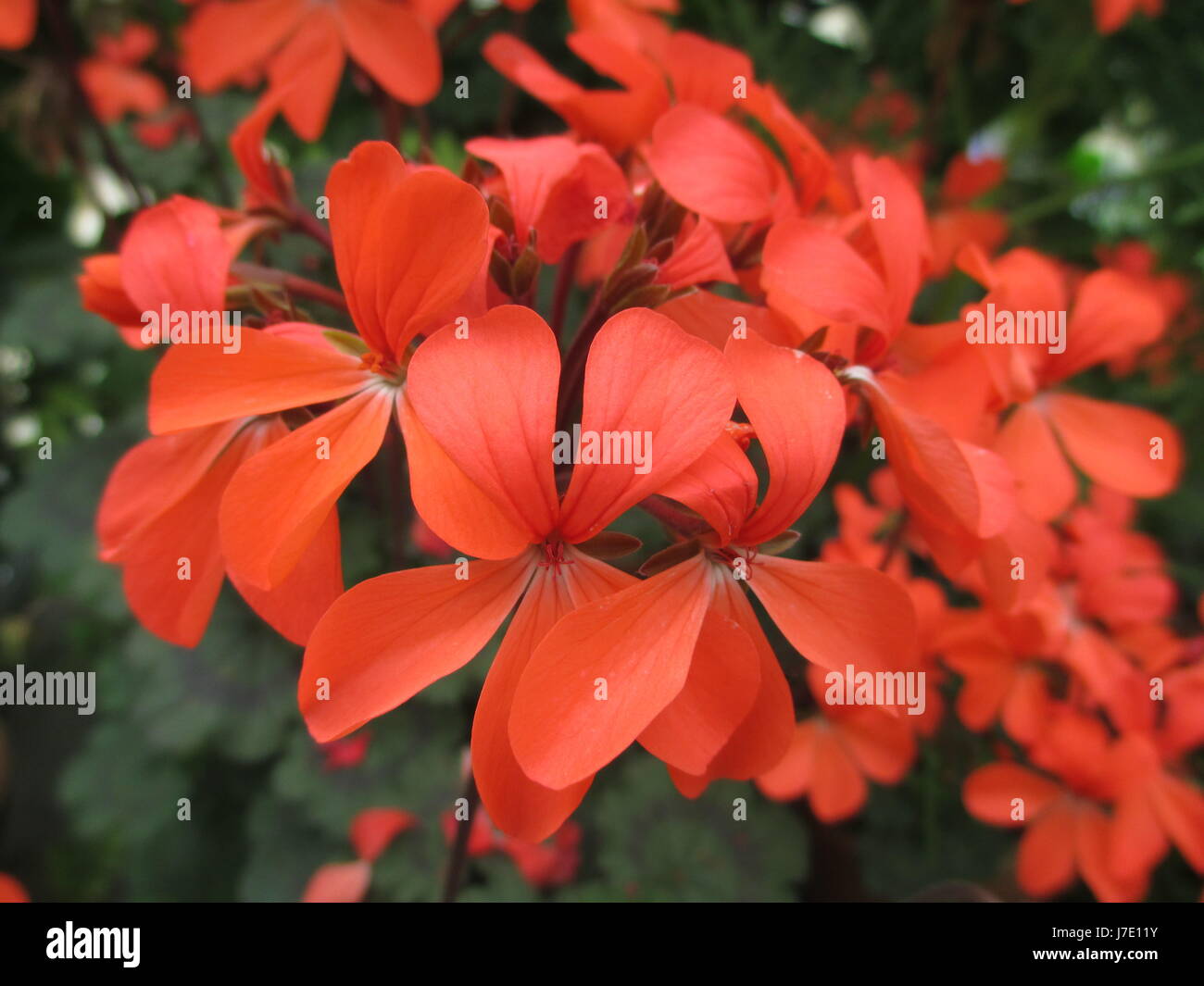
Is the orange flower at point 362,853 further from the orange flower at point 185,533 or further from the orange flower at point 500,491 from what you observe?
the orange flower at point 500,491

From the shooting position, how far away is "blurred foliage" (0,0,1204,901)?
119 centimetres

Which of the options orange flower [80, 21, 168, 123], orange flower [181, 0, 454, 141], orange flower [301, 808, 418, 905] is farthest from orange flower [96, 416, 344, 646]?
orange flower [80, 21, 168, 123]

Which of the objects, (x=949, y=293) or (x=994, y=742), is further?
(x=949, y=293)

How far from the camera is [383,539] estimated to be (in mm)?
1174

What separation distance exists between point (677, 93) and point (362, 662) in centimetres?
56

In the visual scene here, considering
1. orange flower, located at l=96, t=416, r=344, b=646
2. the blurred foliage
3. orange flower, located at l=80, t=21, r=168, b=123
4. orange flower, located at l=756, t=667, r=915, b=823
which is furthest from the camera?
orange flower, located at l=80, t=21, r=168, b=123

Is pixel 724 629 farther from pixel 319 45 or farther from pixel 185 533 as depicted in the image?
pixel 319 45

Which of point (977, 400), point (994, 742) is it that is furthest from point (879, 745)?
point (977, 400)

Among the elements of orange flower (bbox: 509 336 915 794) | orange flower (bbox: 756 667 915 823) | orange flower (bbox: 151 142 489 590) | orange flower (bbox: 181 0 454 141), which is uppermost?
orange flower (bbox: 181 0 454 141)

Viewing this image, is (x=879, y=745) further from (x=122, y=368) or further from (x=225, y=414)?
(x=122, y=368)

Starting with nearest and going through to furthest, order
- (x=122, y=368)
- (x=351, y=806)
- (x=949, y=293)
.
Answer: (x=351, y=806) → (x=949, y=293) → (x=122, y=368)

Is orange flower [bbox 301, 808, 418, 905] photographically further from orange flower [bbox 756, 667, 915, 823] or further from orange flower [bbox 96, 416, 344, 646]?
orange flower [bbox 96, 416, 344, 646]

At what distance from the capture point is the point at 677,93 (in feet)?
2.49

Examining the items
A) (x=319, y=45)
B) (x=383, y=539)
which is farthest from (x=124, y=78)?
(x=383, y=539)
